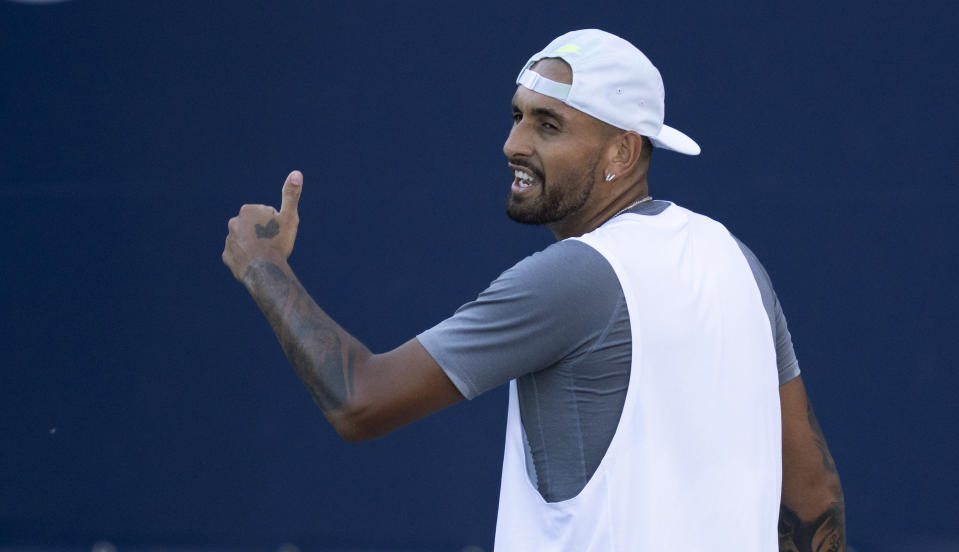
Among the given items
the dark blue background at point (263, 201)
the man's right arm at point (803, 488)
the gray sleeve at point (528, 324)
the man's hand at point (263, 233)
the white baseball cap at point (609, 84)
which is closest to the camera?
the gray sleeve at point (528, 324)

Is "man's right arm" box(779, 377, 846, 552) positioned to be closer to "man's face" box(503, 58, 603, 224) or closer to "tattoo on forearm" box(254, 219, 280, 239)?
"man's face" box(503, 58, 603, 224)

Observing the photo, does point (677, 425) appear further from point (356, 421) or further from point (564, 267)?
point (356, 421)

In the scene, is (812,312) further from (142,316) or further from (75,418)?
(75,418)

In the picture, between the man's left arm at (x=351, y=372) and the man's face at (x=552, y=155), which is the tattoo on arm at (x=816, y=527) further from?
the man's left arm at (x=351, y=372)

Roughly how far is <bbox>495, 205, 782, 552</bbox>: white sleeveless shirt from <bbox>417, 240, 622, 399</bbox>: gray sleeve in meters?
0.05

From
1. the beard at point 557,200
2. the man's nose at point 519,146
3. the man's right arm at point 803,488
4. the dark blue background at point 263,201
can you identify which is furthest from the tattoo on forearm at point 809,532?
the dark blue background at point 263,201

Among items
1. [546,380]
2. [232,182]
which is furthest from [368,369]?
[232,182]

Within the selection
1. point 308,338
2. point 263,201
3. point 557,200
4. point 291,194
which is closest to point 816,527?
point 557,200

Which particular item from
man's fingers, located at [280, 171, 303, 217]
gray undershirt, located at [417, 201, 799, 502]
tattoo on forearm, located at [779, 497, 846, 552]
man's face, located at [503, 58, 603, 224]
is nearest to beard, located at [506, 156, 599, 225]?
man's face, located at [503, 58, 603, 224]

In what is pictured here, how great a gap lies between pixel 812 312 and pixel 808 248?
189 mm

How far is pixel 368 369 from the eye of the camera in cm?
161

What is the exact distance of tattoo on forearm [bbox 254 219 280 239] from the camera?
174cm

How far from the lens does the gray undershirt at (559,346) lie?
1.59m

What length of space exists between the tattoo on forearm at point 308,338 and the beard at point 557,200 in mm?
402
